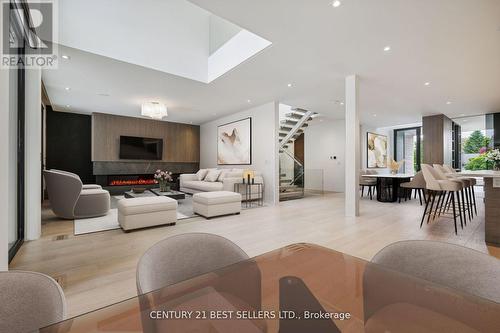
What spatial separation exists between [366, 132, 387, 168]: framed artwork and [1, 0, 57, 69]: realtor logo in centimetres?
1028

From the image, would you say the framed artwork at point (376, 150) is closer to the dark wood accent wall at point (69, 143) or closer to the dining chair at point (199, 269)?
the dining chair at point (199, 269)

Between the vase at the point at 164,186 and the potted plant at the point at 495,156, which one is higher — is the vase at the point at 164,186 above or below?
below

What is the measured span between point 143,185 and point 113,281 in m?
7.11

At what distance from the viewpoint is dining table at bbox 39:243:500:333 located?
660 millimetres

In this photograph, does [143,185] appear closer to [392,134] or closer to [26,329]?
[26,329]

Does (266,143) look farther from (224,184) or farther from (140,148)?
(140,148)

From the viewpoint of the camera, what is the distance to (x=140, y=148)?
826 centimetres

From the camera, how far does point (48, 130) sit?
705cm

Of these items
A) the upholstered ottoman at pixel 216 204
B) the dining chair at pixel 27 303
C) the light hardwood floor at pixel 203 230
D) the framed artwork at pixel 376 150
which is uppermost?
the framed artwork at pixel 376 150

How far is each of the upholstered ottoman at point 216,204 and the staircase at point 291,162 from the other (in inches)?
102

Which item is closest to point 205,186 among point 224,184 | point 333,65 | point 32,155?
point 224,184

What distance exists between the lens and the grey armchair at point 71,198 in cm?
378

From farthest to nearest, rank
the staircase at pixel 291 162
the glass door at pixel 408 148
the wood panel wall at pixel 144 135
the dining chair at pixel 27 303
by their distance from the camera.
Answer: the glass door at pixel 408 148, the wood panel wall at pixel 144 135, the staircase at pixel 291 162, the dining chair at pixel 27 303

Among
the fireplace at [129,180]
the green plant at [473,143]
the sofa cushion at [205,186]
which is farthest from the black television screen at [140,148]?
the green plant at [473,143]
